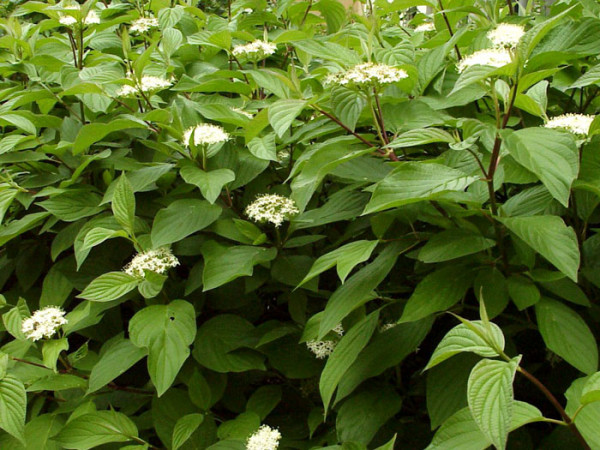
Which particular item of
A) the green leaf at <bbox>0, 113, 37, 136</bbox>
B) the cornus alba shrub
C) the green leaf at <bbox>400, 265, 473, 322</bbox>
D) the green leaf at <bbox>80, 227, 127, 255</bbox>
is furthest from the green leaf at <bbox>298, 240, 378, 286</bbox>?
the green leaf at <bbox>0, 113, 37, 136</bbox>

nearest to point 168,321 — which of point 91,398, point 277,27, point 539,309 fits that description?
point 91,398

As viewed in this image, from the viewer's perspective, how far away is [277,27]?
2.13m

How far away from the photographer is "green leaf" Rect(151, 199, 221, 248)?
3.90ft

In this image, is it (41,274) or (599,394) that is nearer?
(599,394)

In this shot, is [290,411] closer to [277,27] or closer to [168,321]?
[168,321]

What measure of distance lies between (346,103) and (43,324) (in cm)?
79

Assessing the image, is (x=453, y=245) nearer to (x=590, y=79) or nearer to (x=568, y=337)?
(x=568, y=337)

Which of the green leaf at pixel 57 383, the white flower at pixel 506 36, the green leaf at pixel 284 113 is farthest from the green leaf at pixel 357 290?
the green leaf at pixel 57 383

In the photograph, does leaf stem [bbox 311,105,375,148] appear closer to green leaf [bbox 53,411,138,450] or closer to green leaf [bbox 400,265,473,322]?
green leaf [bbox 400,265,473,322]

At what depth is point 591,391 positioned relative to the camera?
67 centimetres

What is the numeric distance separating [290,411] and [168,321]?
0.42m

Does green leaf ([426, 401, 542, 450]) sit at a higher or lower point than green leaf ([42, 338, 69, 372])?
higher

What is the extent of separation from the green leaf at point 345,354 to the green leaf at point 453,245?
0.61ft

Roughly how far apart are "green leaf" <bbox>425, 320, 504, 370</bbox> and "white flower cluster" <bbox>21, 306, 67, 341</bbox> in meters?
0.85
